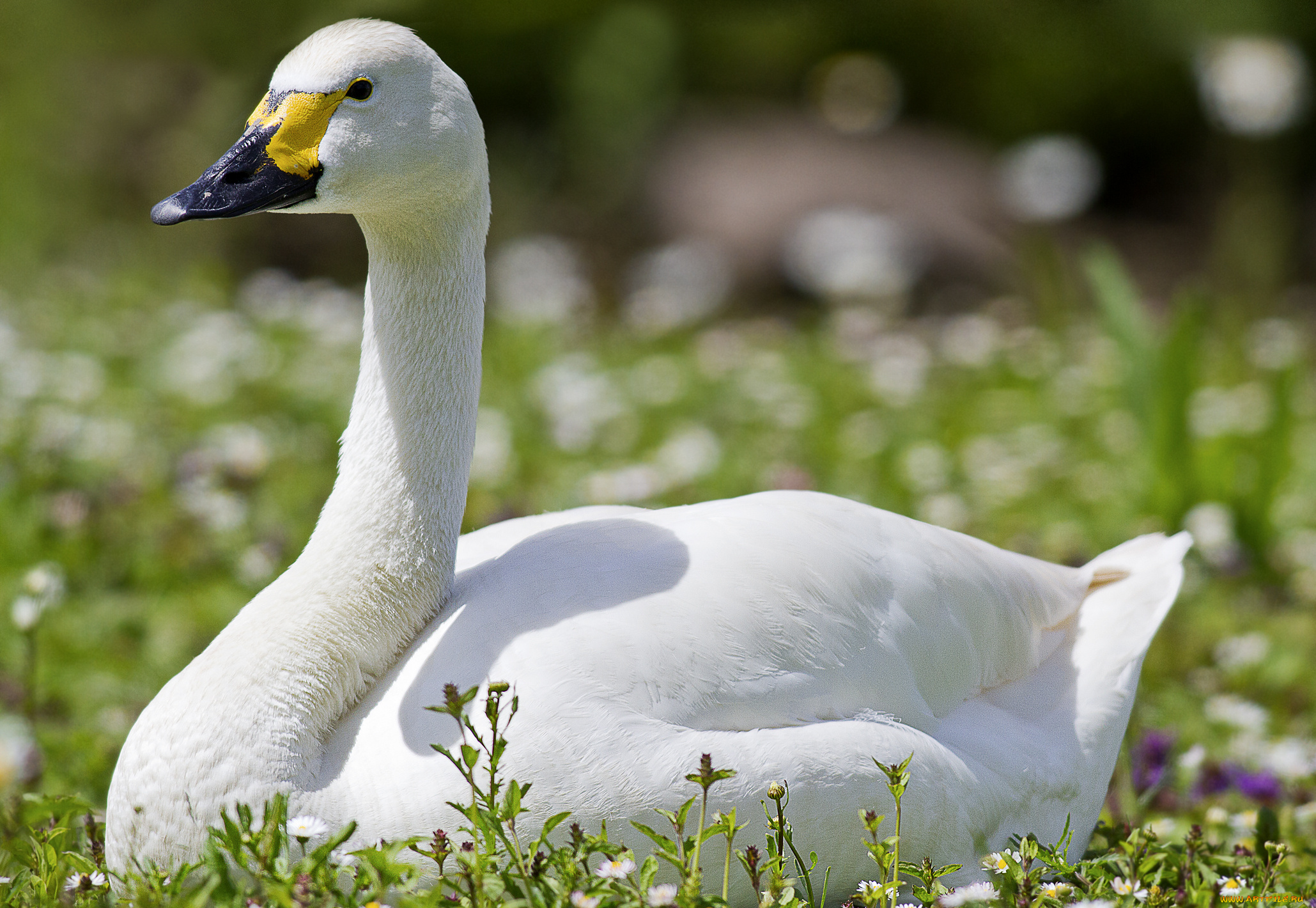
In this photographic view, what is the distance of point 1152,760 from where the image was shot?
2.76 meters

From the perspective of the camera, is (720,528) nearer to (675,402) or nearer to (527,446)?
(527,446)

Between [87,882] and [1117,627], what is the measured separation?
1970 mm

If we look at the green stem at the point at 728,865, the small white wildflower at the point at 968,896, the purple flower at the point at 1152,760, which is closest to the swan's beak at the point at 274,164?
the green stem at the point at 728,865

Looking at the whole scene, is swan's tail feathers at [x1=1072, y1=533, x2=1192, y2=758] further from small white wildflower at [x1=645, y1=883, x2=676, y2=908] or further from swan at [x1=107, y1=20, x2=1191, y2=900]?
small white wildflower at [x1=645, y1=883, x2=676, y2=908]

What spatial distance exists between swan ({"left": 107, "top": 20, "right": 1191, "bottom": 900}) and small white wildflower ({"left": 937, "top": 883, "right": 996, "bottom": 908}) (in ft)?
0.77

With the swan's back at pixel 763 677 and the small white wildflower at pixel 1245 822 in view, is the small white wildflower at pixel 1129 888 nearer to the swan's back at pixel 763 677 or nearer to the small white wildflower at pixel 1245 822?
the swan's back at pixel 763 677

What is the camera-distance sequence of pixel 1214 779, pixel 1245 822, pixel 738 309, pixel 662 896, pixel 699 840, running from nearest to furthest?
pixel 662 896
pixel 699 840
pixel 1245 822
pixel 1214 779
pixel 738 309

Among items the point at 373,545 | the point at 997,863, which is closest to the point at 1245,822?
the point at 997,863

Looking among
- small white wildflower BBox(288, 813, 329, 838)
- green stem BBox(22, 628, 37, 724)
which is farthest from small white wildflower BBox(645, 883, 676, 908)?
green stem BBox(22, 628, 37, 724)

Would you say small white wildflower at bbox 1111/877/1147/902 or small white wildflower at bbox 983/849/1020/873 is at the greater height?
small white wildflower at bbox 983/849/1020/873

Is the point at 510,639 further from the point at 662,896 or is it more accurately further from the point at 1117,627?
the point at 1117,627

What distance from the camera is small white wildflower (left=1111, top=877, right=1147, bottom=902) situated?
193 cm

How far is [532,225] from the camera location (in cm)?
877

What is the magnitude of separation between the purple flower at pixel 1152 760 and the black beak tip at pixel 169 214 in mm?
2124
